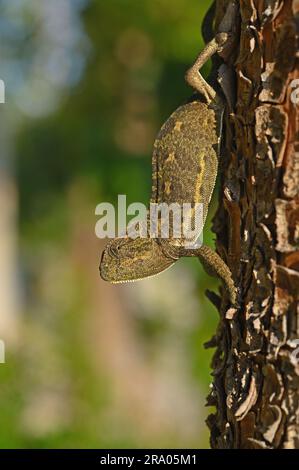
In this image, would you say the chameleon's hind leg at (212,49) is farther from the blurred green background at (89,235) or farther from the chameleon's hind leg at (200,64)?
the blurred green background at (89,235)

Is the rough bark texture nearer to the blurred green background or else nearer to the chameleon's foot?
the chameleon's foot

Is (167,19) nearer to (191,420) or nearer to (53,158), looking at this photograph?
(53,158)

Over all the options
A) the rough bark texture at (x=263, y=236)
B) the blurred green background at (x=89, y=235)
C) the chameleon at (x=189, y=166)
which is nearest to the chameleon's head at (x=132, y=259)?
the chameleon at (x=189, y=166)

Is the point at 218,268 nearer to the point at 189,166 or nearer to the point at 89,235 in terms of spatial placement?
the point at 189,166

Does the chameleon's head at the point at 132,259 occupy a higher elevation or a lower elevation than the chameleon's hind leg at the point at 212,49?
lower

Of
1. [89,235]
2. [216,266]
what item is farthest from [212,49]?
[89,235]

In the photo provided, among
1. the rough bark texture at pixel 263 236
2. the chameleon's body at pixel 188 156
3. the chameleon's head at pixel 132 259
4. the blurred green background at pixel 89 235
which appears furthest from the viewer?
the blurred green background at pixel 89 235

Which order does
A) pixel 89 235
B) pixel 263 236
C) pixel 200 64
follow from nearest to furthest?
1. pixel 263 236
2. pixel 200 64
3. pixel 89 235

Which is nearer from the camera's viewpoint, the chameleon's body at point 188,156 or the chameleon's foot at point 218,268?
the chameleon's foot at point 218,268

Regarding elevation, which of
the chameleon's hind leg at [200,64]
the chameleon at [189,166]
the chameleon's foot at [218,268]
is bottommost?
the chameleon's foot at [218,268]
